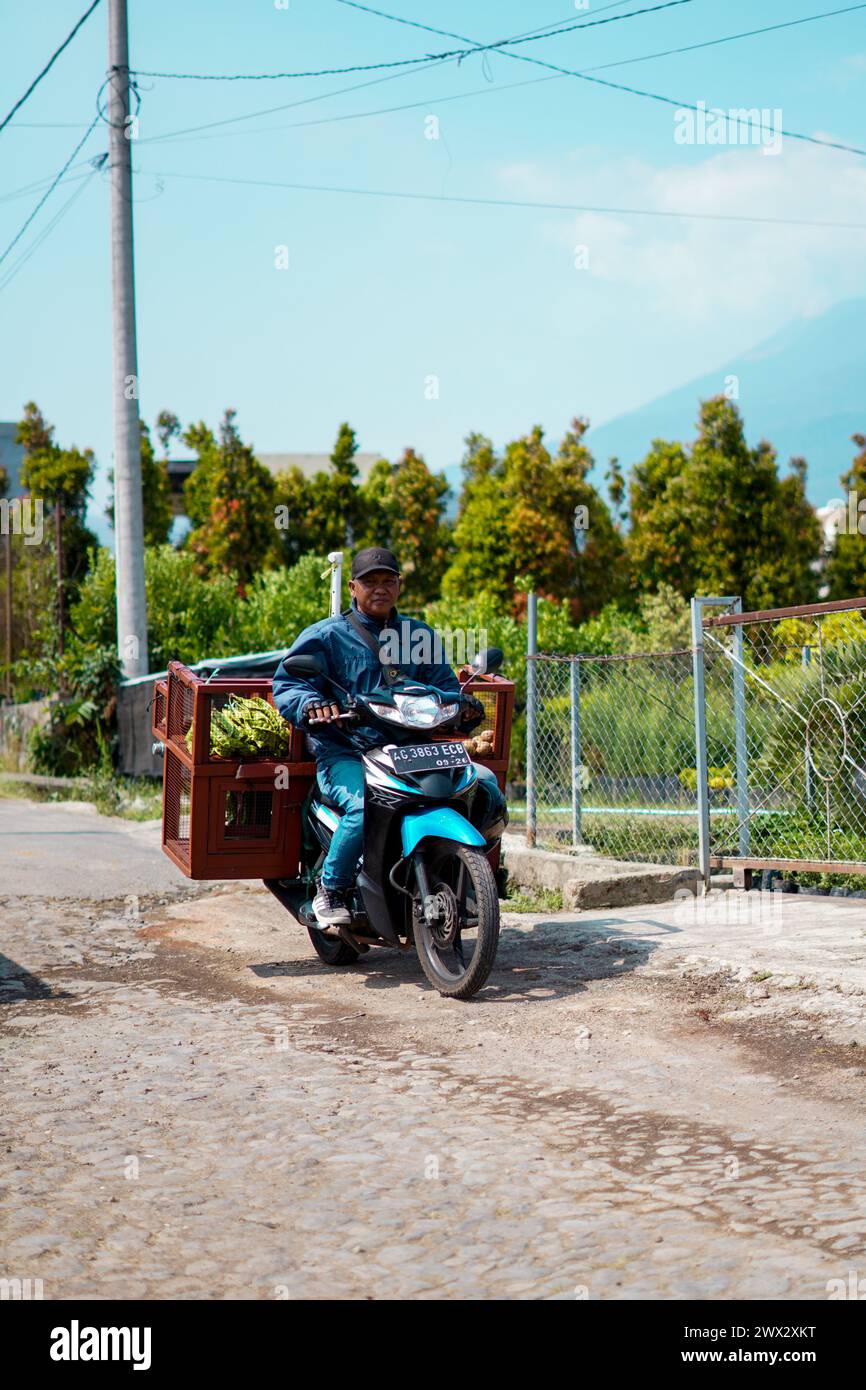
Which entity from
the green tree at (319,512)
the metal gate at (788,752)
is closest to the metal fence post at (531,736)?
the metal gate at (788,752)

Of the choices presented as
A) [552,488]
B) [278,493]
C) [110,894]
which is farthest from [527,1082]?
[278,493]

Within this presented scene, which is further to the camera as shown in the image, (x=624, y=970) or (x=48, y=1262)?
(x=624, y=970)

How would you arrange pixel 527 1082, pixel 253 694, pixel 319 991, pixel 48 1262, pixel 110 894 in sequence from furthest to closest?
pixel 110 894 < pixel 253 694 < pixel 319 991 < pixel 527 1082 < pixel 48 1262

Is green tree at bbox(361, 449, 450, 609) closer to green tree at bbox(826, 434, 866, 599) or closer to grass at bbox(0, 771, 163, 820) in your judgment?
green tree at bbox(826, 434, 866, 599)

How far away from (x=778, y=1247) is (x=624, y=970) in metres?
3.51

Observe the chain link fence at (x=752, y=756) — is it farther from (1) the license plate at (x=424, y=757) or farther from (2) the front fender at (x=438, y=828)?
(2) the front fender at (x=438, y=828)

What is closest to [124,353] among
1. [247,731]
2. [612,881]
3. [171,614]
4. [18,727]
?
[171,614]

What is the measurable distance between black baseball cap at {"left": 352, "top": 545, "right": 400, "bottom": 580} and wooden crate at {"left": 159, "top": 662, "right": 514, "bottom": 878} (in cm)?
78

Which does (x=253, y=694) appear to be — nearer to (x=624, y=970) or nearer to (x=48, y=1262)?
(x=624, y=970)

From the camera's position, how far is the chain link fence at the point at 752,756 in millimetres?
8891

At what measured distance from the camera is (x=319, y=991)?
6.77 m

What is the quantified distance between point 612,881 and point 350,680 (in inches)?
99.4

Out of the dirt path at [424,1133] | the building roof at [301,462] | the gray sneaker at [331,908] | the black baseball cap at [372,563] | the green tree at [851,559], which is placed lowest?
the dirt path at [424,1133]

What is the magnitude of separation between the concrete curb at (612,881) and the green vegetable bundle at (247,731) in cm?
226
